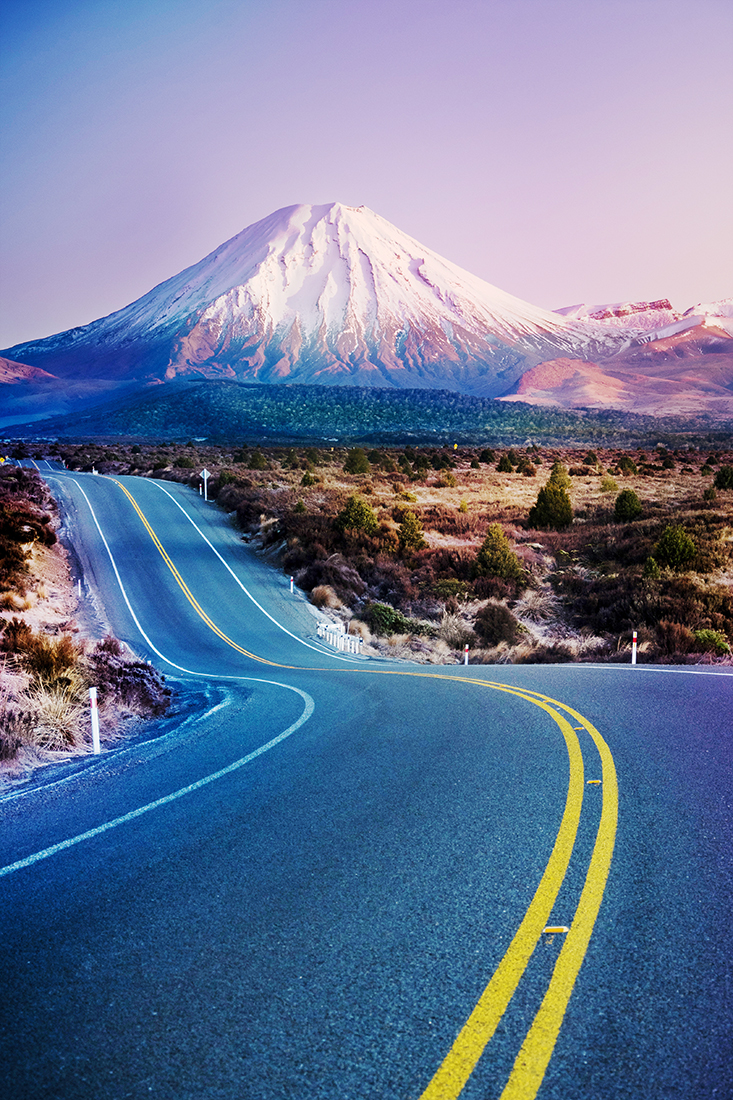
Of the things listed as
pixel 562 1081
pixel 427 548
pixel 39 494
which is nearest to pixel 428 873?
Result: pixel 562 1081

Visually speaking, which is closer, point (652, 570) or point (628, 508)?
point (652, 570)

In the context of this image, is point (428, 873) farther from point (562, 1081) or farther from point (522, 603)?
point (522, 603)

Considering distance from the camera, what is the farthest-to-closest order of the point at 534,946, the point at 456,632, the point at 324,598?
the point at 324,598
the point at 456,632
the point at 534,946

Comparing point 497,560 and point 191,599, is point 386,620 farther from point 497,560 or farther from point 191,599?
point 191,599

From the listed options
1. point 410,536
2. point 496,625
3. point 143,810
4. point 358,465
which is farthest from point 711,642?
point 358,465

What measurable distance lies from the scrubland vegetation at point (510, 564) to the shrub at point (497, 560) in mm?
51

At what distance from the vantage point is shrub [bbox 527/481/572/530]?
35438 mm

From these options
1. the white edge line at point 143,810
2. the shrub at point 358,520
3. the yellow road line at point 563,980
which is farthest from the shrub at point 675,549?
the yellow road line at point 563,980

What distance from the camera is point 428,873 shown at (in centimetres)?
446

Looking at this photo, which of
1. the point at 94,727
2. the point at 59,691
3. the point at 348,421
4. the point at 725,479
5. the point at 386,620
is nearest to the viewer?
the point at 94,727

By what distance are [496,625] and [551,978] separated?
1847cm

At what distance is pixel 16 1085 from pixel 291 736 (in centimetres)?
544

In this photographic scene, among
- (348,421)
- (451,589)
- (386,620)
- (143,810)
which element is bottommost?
(386,620)

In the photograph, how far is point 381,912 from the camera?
Result: 13.2 ft
